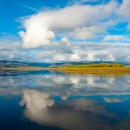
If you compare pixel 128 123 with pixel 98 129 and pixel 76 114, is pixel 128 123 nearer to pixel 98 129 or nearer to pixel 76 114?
pixel 98 129

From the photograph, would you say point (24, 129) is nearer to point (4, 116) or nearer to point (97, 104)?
point (4, 116)

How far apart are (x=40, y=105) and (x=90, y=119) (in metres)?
6.52

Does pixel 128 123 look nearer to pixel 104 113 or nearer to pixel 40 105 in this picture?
pixel 104 113

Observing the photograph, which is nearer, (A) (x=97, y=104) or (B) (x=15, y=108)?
(B) (x=15, y=108)

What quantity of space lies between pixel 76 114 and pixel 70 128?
11.3 ft

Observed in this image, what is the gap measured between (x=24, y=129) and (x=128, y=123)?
295 inches

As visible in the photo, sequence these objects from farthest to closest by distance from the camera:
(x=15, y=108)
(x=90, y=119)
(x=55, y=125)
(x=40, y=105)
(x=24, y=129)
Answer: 1. (x=40, y=105)
2. (x=15, y=108)
3. (x=90, y=119)
4. (x=55, y=125)
5. (x=24, y=129)

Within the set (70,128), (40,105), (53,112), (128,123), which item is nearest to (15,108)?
(40,105)

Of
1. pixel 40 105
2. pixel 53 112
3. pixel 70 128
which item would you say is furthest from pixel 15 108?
pixel 70 128

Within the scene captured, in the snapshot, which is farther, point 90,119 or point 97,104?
point 97,104

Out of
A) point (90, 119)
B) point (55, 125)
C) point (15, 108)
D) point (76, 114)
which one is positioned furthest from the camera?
point (15, 108)

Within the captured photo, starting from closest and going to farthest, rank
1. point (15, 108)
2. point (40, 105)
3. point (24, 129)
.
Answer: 1. point (24, 129)
2. point (15, 108)
3. point (40, 105)

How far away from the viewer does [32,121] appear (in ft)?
44.8

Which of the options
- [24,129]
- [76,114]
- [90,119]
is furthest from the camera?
[76,114]
